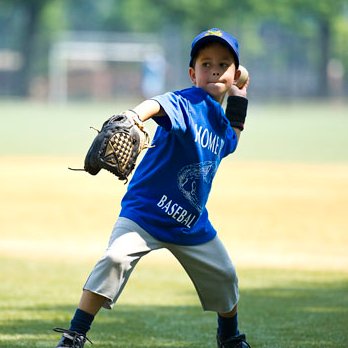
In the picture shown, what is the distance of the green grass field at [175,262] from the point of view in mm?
5312

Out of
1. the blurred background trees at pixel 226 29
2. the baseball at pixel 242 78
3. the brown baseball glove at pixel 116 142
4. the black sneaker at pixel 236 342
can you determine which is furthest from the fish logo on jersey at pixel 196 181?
the blurred background trees at pixel 226 29

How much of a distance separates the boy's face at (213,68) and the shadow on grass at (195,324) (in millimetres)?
1351

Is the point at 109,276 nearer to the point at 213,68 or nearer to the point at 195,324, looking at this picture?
the point at 213,68

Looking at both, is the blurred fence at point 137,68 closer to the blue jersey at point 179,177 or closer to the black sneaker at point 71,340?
the blue jersey at point 179,177

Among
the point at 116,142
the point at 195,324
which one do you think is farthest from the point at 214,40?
the point at 195,324

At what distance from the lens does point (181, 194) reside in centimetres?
407

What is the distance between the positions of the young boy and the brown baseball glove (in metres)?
0.19

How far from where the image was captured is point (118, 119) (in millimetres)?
3621

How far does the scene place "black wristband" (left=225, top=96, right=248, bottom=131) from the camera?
15.0 feet

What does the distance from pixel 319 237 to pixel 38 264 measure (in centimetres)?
342


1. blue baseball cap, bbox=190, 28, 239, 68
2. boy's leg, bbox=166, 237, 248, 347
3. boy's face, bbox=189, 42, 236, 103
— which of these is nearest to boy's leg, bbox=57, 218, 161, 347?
boy's leg, bbox=166, 237, 248, 347

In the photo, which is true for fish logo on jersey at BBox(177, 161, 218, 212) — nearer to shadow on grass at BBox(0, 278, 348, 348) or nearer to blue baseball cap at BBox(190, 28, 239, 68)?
blue baseball cap at BBox(190, 28, 239, 68)

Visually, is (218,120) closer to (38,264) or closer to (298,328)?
(298,328)

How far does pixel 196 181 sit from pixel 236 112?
61 centimetres
